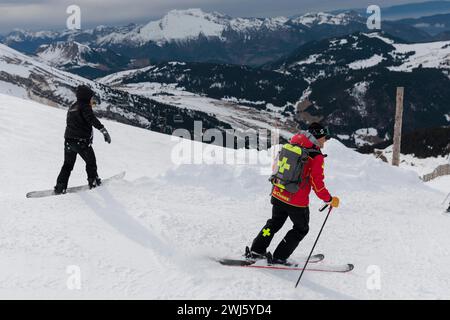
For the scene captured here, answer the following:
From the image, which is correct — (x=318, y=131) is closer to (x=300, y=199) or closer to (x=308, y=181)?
(x=308, y=181)

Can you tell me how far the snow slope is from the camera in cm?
509

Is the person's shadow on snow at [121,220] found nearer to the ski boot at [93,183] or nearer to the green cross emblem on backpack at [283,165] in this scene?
the ski boot at [93,183]

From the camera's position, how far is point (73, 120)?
7863 mm

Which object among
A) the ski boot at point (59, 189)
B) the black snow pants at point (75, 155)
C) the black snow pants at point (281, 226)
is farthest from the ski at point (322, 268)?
the ski boot at point (59, 189)

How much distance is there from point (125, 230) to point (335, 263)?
3.51m

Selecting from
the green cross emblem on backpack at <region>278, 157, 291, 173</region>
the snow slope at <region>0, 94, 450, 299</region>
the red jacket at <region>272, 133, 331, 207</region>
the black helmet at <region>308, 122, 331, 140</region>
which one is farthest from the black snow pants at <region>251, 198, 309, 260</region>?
the black helmet at <region>308, 122, 331, 140</region>

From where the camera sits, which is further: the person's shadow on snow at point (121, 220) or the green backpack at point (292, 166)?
the person's shadow on snow at point (121, 220)

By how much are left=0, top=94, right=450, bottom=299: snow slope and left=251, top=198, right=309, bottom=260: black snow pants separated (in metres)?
0.36

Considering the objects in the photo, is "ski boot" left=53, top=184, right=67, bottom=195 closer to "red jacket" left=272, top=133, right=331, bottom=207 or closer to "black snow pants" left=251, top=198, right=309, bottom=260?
"black snow pants" left=251, top=198, right=309, bottom=260

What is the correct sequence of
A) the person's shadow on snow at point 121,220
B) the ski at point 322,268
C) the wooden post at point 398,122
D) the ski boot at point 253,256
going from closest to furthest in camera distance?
the ski at point 322,268, the ski boot at point 253,256, the person's shadow on snow at point 121,220, the wooden post at point 398,122

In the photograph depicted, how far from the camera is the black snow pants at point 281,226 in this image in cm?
557
